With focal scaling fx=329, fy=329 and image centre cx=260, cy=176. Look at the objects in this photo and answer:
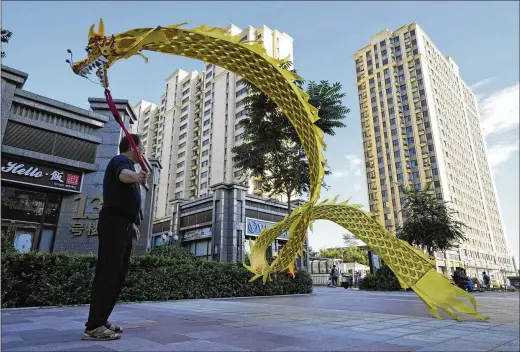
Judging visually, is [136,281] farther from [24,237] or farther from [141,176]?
[141,176]

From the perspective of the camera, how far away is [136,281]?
9.58 metres

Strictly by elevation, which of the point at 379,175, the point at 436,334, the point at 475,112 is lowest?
the point at 436,334

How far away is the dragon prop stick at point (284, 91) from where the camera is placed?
12.5 feet

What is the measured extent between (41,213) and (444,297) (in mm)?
13800

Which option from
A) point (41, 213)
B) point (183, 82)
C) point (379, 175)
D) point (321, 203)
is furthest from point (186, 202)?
point (379, 175)

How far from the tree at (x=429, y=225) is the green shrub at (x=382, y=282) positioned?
4171 millimetres

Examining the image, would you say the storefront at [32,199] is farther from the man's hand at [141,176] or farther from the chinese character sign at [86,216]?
the man's hand at [141,176]

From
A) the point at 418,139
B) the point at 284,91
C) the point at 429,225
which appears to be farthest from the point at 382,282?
the point at 418,139

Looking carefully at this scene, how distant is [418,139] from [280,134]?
190 feet

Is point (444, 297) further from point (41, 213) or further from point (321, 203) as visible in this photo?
point (41, 213)

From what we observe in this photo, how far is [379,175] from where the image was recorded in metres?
70.8

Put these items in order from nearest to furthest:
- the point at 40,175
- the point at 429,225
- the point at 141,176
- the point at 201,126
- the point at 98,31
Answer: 1. the point at 141,176
2. the point at 98,31
3. the point at 40,175
4. the point at 429,225
5. the point at 201,126

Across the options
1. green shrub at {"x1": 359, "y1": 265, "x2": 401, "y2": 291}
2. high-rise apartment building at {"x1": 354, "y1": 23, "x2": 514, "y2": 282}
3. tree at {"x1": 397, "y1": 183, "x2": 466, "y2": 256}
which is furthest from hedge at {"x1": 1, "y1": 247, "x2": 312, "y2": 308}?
high-rise apartment building at {"x1": 354, "y1": 23, "x2": 514, "y2": 282}

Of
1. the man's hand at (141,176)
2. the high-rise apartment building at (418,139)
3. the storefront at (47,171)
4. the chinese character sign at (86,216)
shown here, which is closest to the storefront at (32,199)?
the storefront at (47,171)
